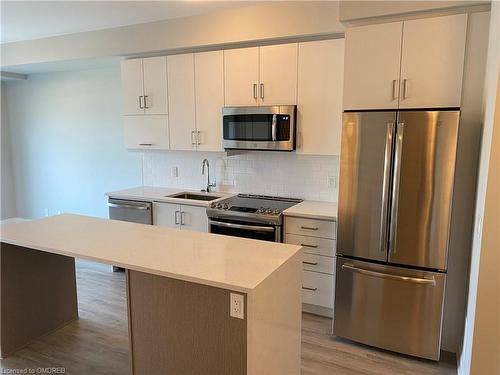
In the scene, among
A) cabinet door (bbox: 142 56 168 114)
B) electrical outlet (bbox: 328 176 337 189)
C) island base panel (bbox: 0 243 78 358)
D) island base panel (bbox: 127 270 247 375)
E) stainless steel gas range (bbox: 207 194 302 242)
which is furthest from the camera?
cabinet door (bbox: 142 56 168 114)

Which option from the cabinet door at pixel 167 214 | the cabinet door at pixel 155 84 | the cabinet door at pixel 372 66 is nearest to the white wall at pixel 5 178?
the cabinet door at pixel 155 84

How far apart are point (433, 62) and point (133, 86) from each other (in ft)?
9.95

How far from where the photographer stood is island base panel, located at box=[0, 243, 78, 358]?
8.90 feet

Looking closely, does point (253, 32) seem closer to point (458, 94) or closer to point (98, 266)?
point (458, 94)

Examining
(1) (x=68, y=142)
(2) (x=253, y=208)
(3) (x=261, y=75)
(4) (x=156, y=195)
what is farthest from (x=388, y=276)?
(1) (x=68, y=142)

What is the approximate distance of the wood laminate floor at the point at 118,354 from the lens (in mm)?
2627

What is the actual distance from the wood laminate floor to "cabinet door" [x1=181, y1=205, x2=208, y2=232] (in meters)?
1.02

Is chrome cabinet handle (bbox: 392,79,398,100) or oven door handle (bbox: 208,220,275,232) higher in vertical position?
chrome cabinet handle (bbox: 392,79,398,100)

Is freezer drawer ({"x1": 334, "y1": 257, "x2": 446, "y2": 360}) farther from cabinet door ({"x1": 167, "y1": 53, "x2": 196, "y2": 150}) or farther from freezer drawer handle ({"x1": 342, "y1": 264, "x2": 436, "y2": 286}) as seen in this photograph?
cabinet door ({"x1": 167, "y1": 53, "x2": 196, "y2": 150})

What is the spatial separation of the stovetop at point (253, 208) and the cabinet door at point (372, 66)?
3.74ft

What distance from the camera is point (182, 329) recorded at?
6.56 ft

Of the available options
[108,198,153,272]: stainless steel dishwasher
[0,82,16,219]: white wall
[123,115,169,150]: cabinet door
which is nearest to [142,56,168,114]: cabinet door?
[123,115,169,150]: cabinet door

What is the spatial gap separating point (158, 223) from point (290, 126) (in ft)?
5.77

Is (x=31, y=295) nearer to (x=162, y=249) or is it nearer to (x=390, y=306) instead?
(x=162, y=249)
